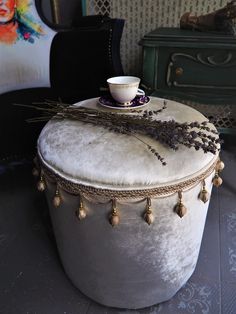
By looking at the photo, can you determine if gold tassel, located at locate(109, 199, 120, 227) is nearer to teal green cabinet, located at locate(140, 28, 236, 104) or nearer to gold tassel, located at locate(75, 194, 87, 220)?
gold tassel, located at locate(75, 194, 87, 220)

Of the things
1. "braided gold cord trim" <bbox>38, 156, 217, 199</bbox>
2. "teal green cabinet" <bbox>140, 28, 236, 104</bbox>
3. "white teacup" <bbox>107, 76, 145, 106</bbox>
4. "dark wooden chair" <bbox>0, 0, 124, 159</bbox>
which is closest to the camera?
"braided gold cord trim" <bbox>38, 156, 217, 199</bbox>

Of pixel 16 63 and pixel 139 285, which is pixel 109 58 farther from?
pixel 139 285

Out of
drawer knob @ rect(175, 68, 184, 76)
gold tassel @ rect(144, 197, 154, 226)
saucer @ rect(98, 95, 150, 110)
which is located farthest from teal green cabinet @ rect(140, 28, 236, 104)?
gold tassel @ rect(144, 197, 154, 226)

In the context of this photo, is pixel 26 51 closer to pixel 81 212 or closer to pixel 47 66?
pixel 47 66

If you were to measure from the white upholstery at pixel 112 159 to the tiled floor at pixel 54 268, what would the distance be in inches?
17.7

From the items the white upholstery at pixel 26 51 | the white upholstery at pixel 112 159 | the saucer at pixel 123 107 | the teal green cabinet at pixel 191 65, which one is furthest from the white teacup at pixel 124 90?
the white upholstery at pixel 26 51

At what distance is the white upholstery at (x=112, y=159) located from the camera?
64 centimetres

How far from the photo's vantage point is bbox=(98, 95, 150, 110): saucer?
0.90m

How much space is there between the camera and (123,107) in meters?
0.90

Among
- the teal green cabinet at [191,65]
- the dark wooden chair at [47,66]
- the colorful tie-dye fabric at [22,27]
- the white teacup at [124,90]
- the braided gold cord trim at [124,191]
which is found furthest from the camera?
the colorful tie-dye fabric at [22,27]

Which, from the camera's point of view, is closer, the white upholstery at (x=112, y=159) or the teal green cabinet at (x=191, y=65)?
the white upholstery at (x=112, y=159)

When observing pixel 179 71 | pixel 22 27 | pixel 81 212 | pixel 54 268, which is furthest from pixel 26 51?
pixel 81 212

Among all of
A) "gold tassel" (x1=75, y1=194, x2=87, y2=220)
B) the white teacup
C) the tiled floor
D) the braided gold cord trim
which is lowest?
the tiled floor

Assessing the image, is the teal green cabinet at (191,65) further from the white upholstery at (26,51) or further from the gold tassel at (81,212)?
the gold tassel at (81,212)
